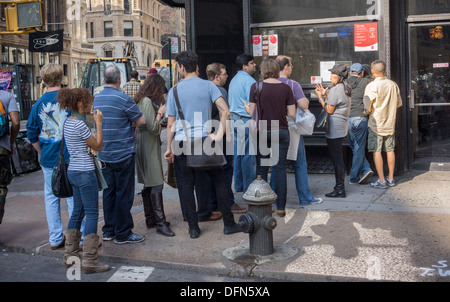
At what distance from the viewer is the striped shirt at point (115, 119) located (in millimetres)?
6051

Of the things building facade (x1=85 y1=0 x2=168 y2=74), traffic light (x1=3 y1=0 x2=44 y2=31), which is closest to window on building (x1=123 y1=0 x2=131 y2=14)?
building facade (x1=85 y1=0 x2=168 y2=74)

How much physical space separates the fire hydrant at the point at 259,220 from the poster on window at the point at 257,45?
16.6ft

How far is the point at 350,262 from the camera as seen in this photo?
17.3 feet

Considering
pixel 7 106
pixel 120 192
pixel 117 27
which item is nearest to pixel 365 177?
pixel 120 192

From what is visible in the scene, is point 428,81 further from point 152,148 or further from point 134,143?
point 134,143

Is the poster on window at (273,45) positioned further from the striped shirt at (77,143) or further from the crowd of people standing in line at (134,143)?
the striped shirt at (77,143)

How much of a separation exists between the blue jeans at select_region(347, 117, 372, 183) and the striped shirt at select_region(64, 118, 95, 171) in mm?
4863

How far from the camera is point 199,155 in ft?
20.0

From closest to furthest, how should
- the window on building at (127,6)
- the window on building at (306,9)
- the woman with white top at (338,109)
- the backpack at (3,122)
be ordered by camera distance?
the backpack at (3,122)
the woman with white top at (338,109)
the window on building at (306,9)
the window on building at (127,6)

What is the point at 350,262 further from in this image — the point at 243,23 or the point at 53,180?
the point at 243,23

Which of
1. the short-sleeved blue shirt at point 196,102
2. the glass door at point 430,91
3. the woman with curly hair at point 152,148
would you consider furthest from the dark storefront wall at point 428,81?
the woman with curly hair at point 152,148

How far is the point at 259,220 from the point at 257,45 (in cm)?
531

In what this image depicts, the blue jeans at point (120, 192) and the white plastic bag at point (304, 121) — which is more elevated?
the white plastic bag at point (304, 121)
